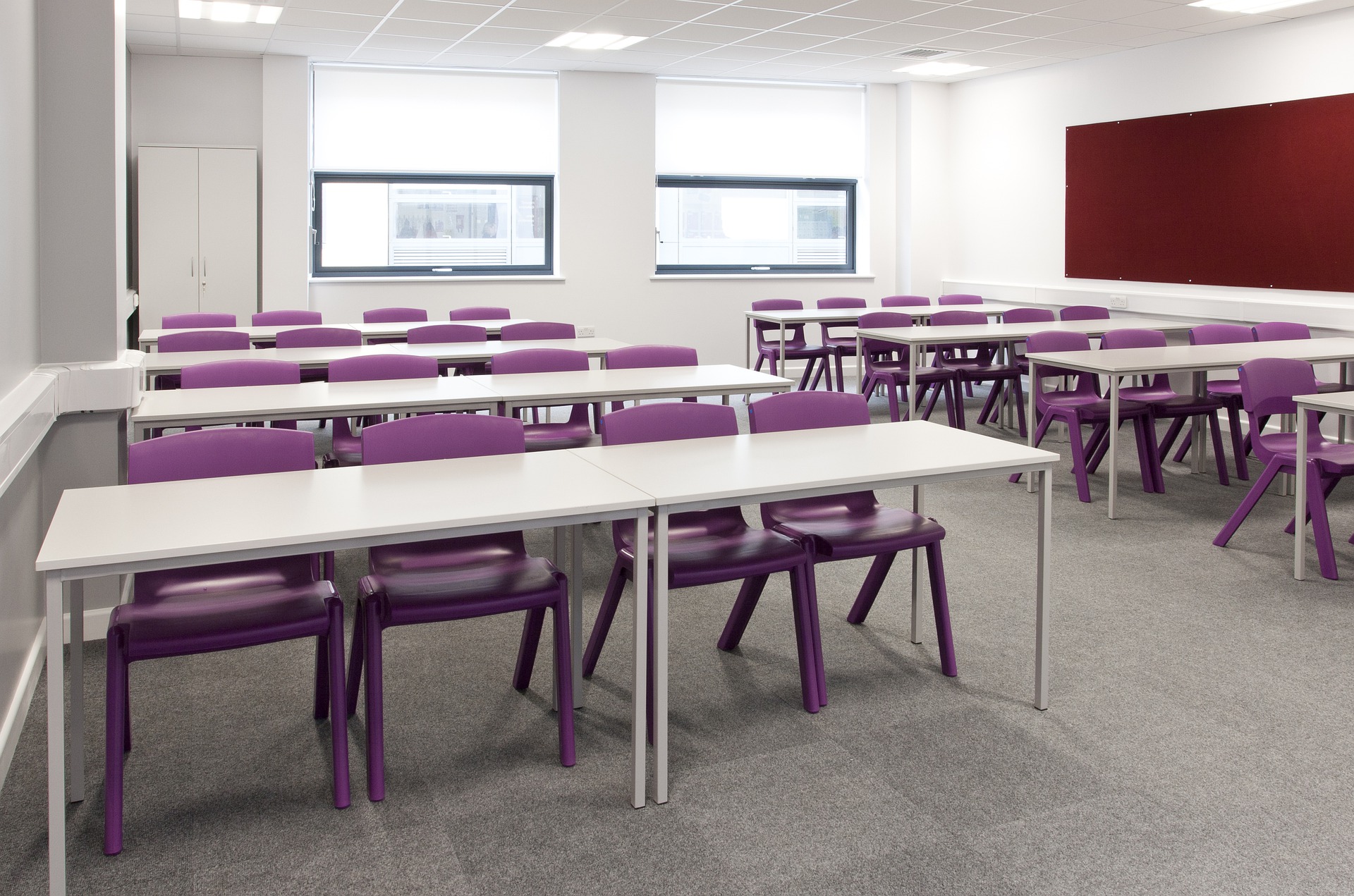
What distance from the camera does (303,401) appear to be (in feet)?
13.8

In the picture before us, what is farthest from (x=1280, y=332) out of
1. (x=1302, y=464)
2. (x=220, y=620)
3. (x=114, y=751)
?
(x=114, y=751)

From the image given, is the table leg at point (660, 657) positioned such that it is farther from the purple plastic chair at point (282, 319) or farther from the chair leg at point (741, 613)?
the purple plastic chair at point (282, 319)

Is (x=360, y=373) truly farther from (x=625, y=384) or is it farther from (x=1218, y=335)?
(x=1218, y=335)

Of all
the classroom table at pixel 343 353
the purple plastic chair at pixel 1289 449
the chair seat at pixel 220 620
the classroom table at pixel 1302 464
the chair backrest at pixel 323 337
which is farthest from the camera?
the chair backrest at pixel 323 337

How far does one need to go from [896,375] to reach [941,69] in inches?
152

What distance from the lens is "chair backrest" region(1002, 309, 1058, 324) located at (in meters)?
8.34

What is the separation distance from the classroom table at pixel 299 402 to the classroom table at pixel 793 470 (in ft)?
4.27

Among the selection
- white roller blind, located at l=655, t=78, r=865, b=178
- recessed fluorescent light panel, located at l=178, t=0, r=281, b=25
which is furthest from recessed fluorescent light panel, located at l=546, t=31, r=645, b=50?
recessed fluorescent light panel, located at l=178, t=0, r=281, b=25

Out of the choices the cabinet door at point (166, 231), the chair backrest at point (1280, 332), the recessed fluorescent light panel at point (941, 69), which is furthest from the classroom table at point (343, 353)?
the recessed fluorescent light panel at point (941, 69)

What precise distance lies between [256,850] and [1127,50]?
29.2ft

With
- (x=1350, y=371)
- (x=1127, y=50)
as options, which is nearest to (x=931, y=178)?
(x=1127, y=50)

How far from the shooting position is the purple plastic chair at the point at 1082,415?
5.86 metres

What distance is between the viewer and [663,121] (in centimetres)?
1052

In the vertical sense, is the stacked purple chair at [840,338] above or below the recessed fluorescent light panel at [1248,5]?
below
